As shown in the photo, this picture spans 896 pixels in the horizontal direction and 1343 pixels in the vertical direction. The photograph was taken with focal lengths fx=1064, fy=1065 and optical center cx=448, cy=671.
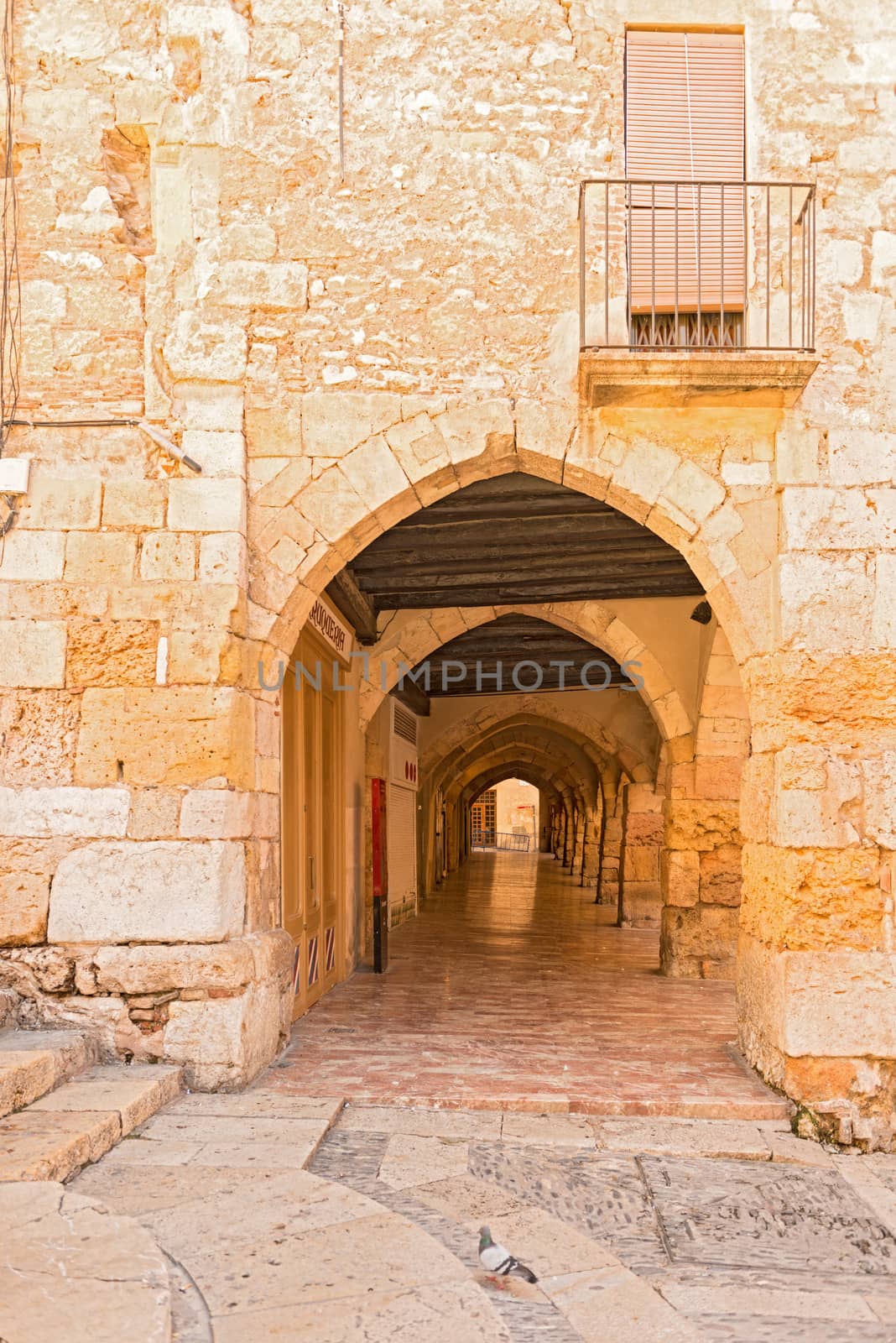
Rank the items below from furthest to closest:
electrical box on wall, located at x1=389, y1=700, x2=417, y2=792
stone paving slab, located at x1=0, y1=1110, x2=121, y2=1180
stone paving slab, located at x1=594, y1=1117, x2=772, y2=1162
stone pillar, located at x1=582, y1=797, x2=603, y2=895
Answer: stone pillar, located at x1=582, y1=797, x2=603, y2=895
electrical box on wall, located at x1=389, y1=700, x2=417, y2=792
stone paving slab, located at x1=594, y1=1117, x2=772, y2=1162
stone paving slab, located at x1=0, y1=1110, x2=121, y2=1180

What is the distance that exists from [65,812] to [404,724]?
685cm

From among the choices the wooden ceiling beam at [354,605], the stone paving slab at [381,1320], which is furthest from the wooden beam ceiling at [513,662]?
the stone paving slab at [381,1320]

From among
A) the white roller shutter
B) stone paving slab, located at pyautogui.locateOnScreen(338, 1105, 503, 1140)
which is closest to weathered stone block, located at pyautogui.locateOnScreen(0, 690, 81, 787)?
stone paving slab, located at pyautogui.locateOnScreen(338, 1105, 503, 1140)

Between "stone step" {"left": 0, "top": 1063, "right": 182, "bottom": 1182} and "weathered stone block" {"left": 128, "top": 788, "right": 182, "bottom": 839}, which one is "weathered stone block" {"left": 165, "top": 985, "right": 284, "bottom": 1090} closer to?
"stone step" {"left": 0, "top": 1063, "right": 182, "bottom": 1182}

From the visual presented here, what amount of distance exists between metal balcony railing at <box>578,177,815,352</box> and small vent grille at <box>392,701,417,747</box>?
19.0ft

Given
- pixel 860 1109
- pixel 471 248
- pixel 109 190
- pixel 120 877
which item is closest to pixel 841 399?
pixel 471 248

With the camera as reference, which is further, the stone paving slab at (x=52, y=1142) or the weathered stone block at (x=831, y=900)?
the weathered stone block at (x=831, y=900)

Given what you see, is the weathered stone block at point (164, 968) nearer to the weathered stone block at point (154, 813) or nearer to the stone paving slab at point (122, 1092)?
the stone paving slab at point (122, 1092)

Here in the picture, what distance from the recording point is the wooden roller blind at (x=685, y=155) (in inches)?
189

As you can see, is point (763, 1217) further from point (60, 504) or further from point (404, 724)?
point (404, 724)

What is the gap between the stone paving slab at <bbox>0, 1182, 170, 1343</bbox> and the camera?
2201 millimetres

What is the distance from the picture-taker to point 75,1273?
2.43 meters

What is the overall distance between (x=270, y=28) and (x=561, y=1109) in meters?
4.79

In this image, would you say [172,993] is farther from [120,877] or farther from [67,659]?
[67,659]
